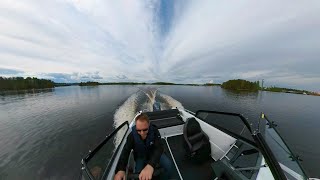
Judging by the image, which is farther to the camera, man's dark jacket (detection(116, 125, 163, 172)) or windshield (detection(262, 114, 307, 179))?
man's dark jacket (detection(116, 125, 163, 172))

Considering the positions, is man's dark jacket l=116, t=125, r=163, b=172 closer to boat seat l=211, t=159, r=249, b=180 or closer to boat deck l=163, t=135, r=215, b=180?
boat deck l=163, t=135, r=215, b=180

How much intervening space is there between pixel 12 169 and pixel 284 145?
10483 mm

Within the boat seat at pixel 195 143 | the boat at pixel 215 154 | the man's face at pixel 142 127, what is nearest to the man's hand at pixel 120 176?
the boat at pixel 215 154

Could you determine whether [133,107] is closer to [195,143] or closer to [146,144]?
[195,143]

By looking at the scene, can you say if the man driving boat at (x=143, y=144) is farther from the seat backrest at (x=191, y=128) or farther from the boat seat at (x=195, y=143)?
the seat backrest at (x=191, y=128)

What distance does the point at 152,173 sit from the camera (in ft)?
7.32

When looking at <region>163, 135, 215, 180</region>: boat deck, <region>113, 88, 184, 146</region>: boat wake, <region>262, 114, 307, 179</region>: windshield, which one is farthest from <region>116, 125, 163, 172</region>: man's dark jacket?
<region>113, 88, 184, 146</region>: boat wake

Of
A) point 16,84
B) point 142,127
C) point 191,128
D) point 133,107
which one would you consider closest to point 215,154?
point 191,128

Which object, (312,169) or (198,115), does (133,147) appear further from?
(312,169)

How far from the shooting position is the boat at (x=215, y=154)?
1940 mm

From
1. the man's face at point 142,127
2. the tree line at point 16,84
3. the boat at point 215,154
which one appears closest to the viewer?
the boat at point 215,154

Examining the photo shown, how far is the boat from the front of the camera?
194 cm

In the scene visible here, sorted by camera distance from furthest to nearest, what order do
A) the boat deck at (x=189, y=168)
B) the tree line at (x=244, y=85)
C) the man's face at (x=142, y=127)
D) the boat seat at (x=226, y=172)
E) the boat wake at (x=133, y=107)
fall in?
1. the tree line at (x=244, y=85)
2. the boat wake at (x=133, y=107)
3. the boat deck at (x=189, y=168)
4. the boat seat at (x=226, y=172)
5. the man's face at (x=142, y=127)

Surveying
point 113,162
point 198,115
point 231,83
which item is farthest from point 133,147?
point 231,83
